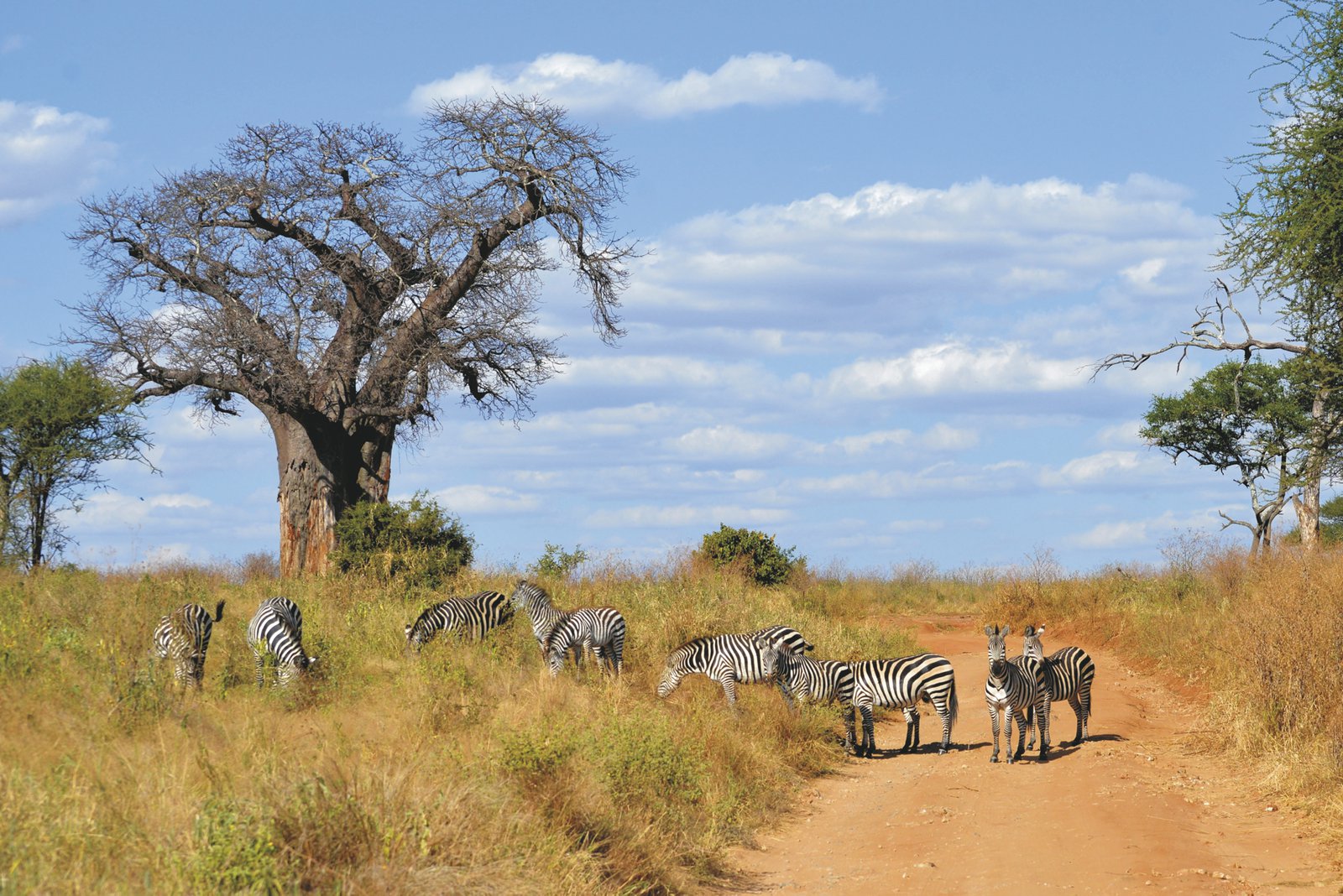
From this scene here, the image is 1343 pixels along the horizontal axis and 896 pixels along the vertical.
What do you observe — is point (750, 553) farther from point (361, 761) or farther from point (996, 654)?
point (361, 761)

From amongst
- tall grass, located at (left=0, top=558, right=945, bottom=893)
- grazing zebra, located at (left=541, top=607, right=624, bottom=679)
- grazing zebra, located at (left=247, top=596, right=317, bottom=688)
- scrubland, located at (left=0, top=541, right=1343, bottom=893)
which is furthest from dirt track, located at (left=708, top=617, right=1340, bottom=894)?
grazing zebra, located at (left=247, top=596, right=317, bottom=688)

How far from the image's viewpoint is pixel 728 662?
46.9 ft

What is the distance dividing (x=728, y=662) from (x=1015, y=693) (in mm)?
3376

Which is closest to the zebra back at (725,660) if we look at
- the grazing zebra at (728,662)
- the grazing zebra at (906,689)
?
the grazing zebra at (728,662)

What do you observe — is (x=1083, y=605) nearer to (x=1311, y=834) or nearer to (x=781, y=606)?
(x=781, y=606)

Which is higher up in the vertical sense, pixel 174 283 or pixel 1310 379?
pixel 174 283

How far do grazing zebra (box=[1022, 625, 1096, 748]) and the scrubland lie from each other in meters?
1.41

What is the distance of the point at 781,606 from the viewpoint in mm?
21719

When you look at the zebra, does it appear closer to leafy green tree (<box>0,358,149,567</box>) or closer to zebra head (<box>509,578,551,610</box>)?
zebra head (<box>509,578,551,610</box>)

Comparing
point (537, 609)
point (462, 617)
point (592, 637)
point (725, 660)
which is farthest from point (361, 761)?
point (537, 609)

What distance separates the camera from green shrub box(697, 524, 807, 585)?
85.5 ft

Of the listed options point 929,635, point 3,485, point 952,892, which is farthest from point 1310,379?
point 3,485

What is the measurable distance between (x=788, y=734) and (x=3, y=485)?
2483 cm

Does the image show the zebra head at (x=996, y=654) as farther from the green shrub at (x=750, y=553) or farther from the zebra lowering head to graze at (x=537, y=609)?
the green shrub at (x=750, y=553)
